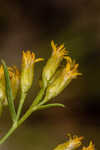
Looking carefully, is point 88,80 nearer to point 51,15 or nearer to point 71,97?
point 71,97

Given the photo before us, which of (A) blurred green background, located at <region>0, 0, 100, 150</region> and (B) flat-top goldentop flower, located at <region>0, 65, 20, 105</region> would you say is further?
(A) blurred green background, located at <region>0, 0, 100, 150</region>

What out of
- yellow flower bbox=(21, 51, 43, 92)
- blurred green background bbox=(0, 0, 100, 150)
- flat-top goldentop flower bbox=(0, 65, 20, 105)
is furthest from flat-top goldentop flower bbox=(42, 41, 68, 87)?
blurred green background bbox=(0, 0, 100, 150)

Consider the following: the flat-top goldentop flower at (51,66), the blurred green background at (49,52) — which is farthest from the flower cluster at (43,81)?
the blurred green background at (49,52)

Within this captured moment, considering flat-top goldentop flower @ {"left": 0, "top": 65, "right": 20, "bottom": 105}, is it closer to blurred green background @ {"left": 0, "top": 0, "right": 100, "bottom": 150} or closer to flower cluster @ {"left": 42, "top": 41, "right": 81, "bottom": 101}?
flower cluster @ {"left": 42, "top": 41, "right": 81, "bottom": 101}

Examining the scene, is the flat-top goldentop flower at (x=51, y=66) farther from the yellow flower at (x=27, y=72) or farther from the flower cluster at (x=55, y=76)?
the yellow flower at (x=27, y=72)

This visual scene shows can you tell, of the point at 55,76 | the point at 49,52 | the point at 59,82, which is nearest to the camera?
the point at 59,82

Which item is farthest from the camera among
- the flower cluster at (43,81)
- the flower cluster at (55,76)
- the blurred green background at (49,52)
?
the blurred green background at (49,52)

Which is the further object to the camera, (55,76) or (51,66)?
(55,76)

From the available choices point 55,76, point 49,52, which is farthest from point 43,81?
point 49,52

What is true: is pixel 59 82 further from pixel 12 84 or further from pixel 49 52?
pixel 49 52
